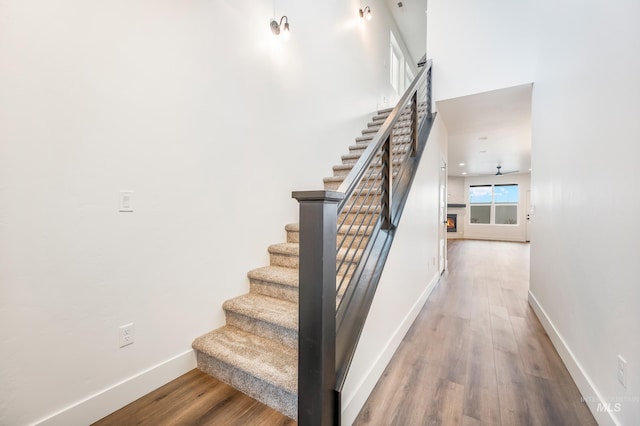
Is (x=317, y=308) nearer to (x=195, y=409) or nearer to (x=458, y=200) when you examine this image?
(x=195, y=409)

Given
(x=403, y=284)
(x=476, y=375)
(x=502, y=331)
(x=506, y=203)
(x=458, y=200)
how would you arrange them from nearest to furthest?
(x=476, y=375) < (x=403, y=284) < (x=502, y=331) < (x=506, y=203) < (x=458, y=200)

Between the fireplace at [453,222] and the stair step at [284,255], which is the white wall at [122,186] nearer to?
the stair step at [284,255]

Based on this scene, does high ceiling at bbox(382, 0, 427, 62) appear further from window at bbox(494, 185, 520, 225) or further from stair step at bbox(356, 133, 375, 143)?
window at bbox(494, 185, 520, 225)

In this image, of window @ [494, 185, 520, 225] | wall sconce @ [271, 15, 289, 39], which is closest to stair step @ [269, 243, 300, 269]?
wall sconce @ [271, 15, 289, 39]

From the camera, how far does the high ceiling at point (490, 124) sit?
10.7 feet

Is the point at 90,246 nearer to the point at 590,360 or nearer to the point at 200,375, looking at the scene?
the point at 200,375

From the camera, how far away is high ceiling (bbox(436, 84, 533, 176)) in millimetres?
3266

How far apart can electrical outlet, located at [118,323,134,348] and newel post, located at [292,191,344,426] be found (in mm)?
1010

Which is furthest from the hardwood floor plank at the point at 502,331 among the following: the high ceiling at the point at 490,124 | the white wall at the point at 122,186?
the high ceiling at the point at 490,124

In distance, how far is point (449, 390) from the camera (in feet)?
5.21

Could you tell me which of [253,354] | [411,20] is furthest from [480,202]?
[253,354]

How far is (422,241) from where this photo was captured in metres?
2.91

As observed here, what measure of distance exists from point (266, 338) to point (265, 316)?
16 cm

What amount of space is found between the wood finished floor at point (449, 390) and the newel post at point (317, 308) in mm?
349
